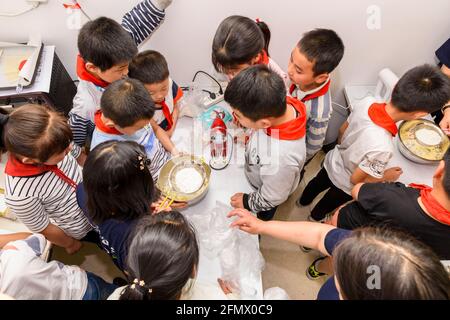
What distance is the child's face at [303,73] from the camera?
1296mm

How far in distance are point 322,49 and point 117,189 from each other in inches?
39.8

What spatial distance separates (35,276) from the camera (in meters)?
0.94

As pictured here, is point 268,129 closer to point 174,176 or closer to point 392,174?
point 174,176

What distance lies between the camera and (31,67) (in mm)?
1530

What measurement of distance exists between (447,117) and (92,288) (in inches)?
75.2

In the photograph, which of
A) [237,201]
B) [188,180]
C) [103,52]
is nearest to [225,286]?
[237,201]

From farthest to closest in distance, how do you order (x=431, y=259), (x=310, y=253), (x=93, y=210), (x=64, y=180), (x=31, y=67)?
(x=310, y=253) → (x=31, y=67) → (x=64, y=180) → (x=93, y=210) → (x=431, y=259)

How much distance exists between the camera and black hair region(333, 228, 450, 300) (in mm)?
676

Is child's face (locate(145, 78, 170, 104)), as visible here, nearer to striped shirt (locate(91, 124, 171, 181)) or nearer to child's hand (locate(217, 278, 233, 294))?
striped shirt (locate(91, 124, 171, 181))

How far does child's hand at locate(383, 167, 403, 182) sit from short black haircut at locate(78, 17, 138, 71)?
125 centimetres

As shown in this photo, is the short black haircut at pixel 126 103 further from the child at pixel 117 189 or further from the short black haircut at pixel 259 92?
the short black haircut at pixel 259 92

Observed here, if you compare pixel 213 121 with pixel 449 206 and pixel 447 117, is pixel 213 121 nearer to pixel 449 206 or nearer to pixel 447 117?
pixel 449 206

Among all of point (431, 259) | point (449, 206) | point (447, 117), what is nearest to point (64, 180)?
point (431, 259)
